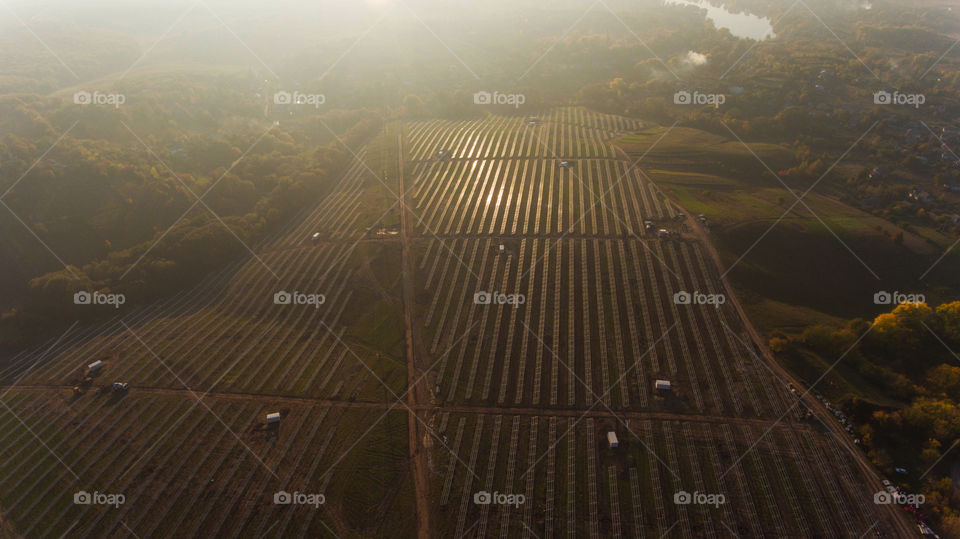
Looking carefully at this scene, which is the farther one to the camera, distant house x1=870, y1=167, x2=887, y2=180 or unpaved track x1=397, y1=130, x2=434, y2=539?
distant house x1=870, y1=167, x2=887, y2=180

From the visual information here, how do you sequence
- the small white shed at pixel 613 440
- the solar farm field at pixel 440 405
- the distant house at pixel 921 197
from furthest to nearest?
the distant house at pixel 921 197, the small white shed at pixel 613 440, the solar farm field at pixel 440 405

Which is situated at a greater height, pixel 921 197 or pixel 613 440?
pixel 921 197

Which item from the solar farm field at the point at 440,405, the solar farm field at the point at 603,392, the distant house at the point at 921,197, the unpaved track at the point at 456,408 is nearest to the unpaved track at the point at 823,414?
the solar farm field at the point at 440,405

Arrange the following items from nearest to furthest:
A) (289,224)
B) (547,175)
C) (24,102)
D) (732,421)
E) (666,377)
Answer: (732,421) < (666,377) < (289,224) < (547,175) < (24,102)

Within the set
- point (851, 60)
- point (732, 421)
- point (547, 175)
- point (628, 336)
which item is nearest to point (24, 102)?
A: point (547, 175)

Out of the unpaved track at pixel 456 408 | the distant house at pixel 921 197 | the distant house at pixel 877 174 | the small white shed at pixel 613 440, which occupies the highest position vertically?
the distant house at pixel 877 174

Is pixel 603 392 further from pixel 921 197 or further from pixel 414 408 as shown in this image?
pixel 921 197

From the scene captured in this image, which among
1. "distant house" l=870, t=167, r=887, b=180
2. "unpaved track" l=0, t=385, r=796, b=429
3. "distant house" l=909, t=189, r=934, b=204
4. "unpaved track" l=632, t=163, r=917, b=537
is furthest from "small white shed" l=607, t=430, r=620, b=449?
"distant house" l=870, t=167, r=887, b=180

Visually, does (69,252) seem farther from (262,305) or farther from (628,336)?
(628,336)

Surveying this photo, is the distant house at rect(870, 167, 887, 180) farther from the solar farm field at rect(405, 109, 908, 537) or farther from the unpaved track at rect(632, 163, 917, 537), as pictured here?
the unpaved track at rect(632, 163, 917, 537)

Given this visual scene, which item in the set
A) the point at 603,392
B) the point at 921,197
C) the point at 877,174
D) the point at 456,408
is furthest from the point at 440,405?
the point at 877,174

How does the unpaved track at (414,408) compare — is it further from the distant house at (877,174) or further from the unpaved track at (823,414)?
the distant house at (877,174)
